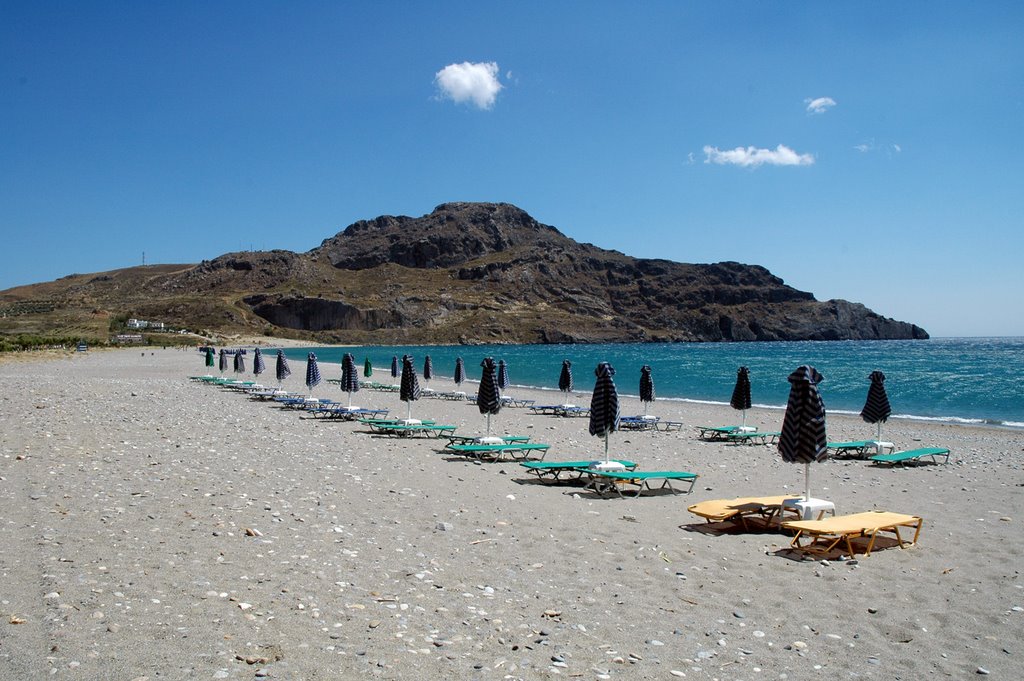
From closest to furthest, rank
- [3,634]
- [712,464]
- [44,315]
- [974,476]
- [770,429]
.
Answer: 1. [3,634]
2. [974,476]
3. [712,464]
4. [770,429]
5. [44,315]

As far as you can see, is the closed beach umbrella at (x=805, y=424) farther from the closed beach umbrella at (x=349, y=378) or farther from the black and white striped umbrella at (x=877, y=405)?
the closed beach umbrella at (x=349, y=378)

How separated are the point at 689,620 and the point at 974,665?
2.07m

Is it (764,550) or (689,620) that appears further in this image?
(764,550)

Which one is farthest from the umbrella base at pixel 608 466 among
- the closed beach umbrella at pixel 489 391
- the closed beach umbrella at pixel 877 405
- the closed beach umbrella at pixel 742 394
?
the closed beach umbrella at pixel 742 394

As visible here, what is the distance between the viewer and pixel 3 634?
191 inches

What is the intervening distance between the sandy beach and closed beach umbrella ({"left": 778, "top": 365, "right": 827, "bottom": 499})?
1.11 metres

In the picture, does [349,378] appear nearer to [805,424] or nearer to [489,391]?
[489,391]

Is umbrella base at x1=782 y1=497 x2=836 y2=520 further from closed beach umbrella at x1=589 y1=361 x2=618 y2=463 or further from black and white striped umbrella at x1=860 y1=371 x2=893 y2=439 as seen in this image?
black and white striped umbrella at x1=860 y1=371 x2=893 y2=439

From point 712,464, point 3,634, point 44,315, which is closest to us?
point 3,634

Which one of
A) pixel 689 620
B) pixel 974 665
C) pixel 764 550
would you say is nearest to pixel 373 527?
pixel 689 620

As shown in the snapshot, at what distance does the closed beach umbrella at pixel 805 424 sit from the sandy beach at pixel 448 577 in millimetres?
1109

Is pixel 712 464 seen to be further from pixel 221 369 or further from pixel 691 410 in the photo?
pixel 221 369

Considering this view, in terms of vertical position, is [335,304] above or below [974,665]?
above

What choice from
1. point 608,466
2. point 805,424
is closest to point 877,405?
point 608,466
